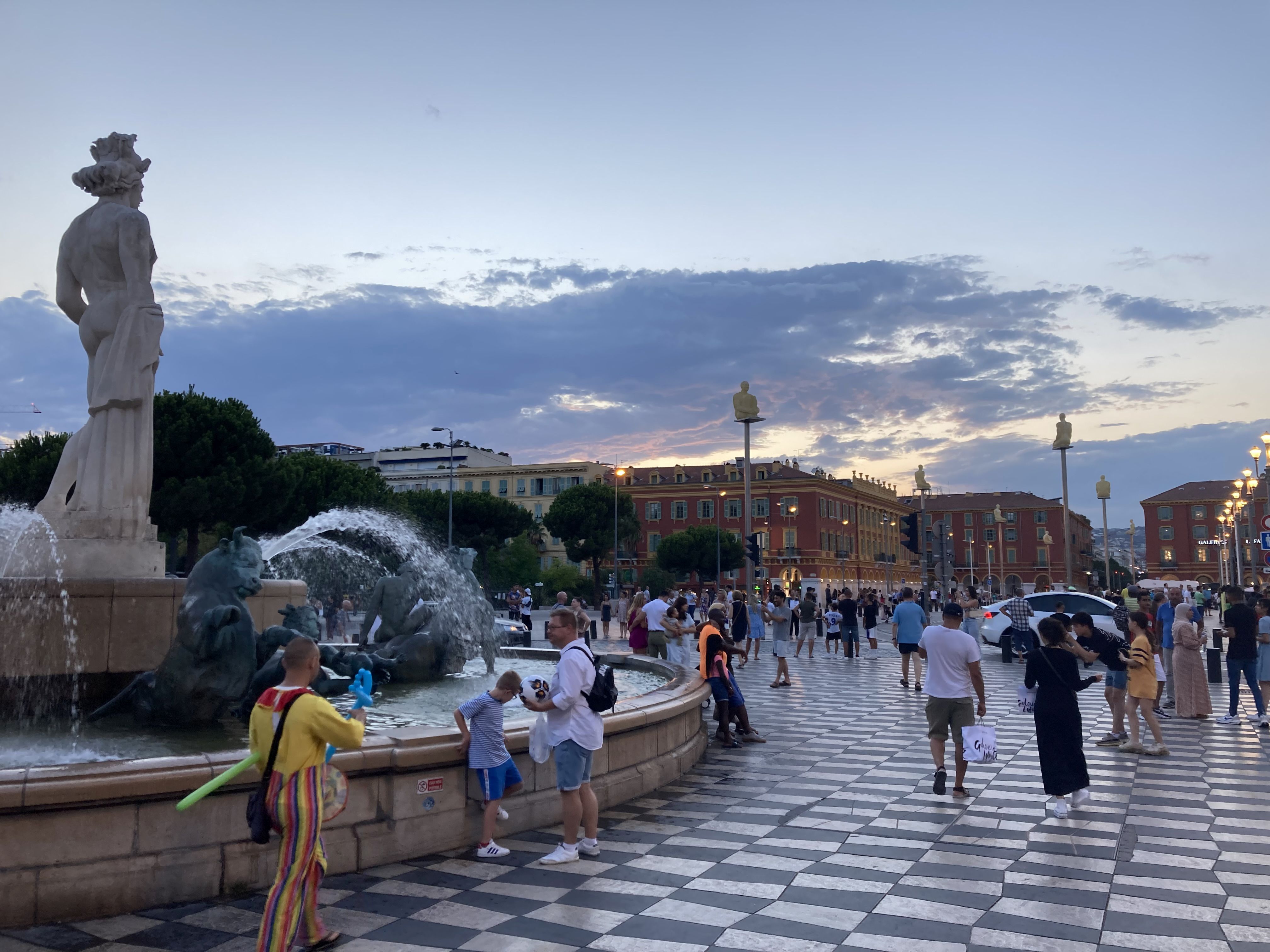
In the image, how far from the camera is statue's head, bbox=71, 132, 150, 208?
357 inches

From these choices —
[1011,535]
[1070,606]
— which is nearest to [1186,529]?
[1011,535]

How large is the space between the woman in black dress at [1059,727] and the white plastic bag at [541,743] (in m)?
3.81

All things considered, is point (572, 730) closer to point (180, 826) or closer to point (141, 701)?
point (180, 826)

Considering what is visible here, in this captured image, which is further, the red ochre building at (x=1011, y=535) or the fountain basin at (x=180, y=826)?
the red ochre building at (x=1011, y=535)

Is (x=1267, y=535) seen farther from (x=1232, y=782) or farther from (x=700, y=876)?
(x=700, y=876)

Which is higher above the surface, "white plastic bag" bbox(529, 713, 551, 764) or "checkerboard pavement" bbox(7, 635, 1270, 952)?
"white plastic bag" bbox(529, 713, 551, 764)

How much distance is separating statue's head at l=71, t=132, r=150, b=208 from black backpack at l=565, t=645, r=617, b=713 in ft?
21.5

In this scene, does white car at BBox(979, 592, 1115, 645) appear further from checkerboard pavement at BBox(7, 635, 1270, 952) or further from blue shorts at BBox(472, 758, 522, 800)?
blue shorts at BBox(472, 758, 522, 800)

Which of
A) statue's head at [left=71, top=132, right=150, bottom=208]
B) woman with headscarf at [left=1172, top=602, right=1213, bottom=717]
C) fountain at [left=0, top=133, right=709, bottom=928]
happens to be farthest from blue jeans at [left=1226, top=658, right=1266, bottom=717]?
statue's head at [left=71, top=132, right=150, bottom=208]

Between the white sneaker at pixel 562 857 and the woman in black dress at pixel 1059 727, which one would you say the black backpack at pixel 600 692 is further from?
the woman in black dress at pixel 1059 727

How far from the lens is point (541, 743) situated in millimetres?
6141

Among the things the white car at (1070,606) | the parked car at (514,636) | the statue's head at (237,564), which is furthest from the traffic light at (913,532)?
the statue's head at (237,564)

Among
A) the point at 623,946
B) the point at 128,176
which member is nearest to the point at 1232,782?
the point at 623,946

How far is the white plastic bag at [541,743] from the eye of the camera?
6105 millimetres
